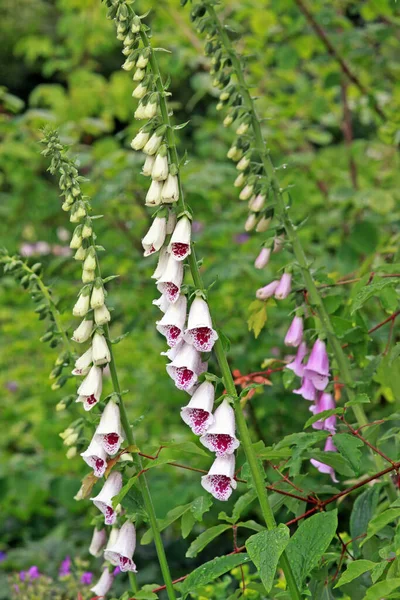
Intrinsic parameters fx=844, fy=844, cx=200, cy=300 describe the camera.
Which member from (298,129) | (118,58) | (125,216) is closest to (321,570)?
(125,216)

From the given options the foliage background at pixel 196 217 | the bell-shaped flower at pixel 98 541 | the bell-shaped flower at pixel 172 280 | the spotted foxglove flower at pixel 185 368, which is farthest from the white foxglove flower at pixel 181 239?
the foliage background at pixel 196 217

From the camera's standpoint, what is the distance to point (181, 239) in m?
1.68

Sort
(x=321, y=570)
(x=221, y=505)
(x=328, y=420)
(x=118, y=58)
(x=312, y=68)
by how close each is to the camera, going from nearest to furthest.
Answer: (x=321, y=570) → (x=328, y=420) → (x=221, y=505) → (x=312, y=68) → (x=118, y=58)

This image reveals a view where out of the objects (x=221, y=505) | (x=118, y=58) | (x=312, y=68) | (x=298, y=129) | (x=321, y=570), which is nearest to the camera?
(x=321, y=570)

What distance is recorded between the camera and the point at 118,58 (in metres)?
14.8

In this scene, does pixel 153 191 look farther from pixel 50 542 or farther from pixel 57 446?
pixel 50 542

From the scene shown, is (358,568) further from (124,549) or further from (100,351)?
(100,351)

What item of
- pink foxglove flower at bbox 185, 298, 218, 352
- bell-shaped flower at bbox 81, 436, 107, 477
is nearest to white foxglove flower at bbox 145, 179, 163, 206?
pink foxglove flower at bbox 185, 298, 218, 352

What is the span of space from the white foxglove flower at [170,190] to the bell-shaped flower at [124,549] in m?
0.73

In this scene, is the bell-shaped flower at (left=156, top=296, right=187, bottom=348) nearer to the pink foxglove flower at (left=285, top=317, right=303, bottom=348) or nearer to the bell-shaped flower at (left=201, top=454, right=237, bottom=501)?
the bell-shaped flower at (left=201, top=454, right=237, bottom=501)

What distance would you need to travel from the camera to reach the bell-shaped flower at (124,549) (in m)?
1.85

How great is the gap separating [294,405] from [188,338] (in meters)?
2.44

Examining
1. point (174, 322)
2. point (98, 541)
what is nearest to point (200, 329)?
point (174, 322)

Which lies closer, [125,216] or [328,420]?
[328,420]
